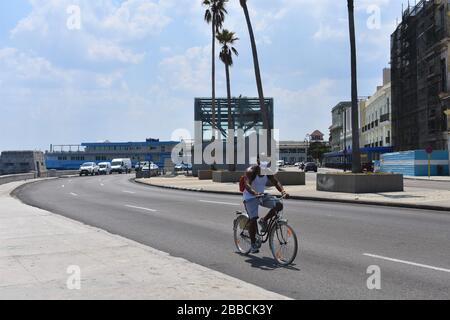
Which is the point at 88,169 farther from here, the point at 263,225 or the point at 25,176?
the point at 263,225

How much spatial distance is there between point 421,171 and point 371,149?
25154 millimetres

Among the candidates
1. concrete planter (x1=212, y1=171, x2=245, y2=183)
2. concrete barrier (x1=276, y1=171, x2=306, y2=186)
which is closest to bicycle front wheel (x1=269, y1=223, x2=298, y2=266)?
concrete barrier (x1=276, y1=171, x2=306, y2=186)

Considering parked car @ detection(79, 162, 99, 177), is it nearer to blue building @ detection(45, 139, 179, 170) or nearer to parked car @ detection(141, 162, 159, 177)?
parked car @ detection(141, 162, 159, 177)

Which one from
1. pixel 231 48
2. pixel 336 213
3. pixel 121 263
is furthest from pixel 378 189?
pixel 231 48

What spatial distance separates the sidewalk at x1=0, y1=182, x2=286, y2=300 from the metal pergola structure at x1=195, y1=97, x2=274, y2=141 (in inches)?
1749

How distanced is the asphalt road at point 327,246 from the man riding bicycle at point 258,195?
0.64m

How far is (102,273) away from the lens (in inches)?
299

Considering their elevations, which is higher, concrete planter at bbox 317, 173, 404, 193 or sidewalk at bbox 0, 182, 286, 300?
concrete planter at bbox 317, 173, 404, 193

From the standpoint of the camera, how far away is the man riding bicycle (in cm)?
898

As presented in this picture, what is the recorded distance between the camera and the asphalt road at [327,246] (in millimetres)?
7230

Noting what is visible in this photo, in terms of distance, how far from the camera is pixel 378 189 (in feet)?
80.0
